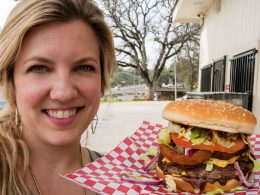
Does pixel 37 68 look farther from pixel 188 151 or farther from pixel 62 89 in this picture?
pixel 188 151

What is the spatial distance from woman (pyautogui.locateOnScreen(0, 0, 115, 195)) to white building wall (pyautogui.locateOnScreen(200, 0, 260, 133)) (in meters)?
4.05

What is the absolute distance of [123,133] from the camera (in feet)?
27.2

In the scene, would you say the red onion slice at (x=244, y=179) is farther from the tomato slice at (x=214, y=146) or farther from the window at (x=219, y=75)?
the window at (x=219, y=75)

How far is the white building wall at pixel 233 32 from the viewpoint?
17.4 feet

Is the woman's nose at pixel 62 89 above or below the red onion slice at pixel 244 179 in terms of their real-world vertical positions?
above

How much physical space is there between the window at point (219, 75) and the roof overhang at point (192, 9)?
4.56 ft

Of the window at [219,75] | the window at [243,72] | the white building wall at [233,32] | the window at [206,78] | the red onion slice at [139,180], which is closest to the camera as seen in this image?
the red onion slice at [139,180]

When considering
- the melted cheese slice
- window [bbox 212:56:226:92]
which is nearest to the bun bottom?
the melted cheese slice

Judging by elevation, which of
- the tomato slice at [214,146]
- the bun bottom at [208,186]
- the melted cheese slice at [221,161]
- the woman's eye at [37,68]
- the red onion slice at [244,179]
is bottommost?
the bun bottom at [208,186]

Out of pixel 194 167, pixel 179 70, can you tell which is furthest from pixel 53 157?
pixel 179 70

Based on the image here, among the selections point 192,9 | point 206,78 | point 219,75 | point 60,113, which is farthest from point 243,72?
point 192,9

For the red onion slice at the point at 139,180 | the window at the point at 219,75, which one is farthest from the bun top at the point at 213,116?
the window at the point at 219,75

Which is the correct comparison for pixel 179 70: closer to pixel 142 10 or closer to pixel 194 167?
pixel 142 10

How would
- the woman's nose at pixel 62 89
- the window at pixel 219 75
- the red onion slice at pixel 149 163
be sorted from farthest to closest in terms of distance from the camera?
the window at pixel 219 75, the red onion slice at pixel 149 163, the woman's nose at pixel 62 89
